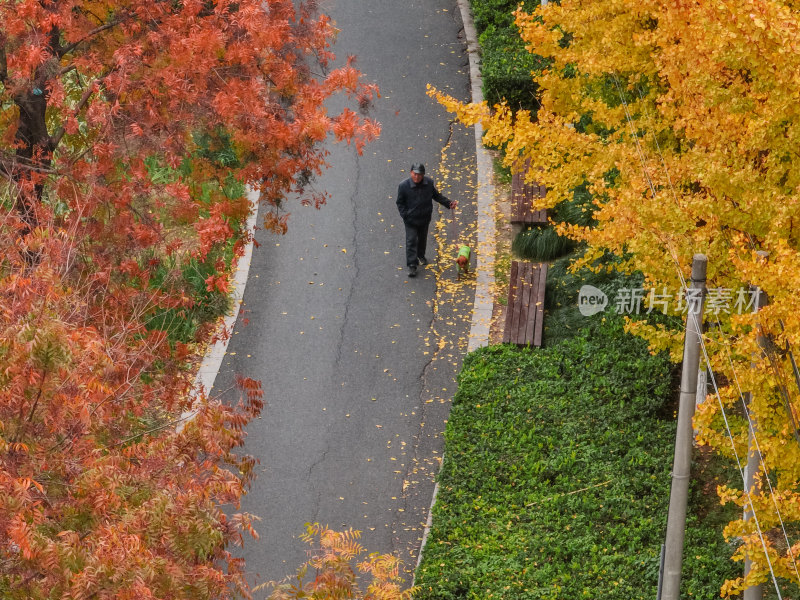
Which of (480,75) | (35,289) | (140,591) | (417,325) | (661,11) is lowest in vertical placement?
(140,591)

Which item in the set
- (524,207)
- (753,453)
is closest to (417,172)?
(524,207)

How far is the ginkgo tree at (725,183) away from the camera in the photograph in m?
6.44

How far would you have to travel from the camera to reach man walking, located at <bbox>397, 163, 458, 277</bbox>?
12922mm

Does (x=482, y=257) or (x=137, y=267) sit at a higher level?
(x=482, y=257)

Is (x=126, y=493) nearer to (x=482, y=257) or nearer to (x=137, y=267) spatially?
(x=137, y=267)

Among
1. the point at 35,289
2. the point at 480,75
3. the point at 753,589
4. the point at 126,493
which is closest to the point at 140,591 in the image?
the point at 126,493

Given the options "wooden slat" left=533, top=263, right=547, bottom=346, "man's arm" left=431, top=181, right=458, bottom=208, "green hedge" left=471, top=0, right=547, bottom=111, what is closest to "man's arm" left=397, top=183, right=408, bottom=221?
"man's arm" left=431, top=181, right=458, bottom=208

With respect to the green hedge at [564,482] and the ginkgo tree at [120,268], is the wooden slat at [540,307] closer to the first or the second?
the green hedge at [564,482]

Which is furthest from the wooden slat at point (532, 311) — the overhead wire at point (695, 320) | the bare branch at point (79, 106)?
the bare branch at point (79, 106)

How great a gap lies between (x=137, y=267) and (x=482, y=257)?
602cm

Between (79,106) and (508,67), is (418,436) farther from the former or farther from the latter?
(508,67)

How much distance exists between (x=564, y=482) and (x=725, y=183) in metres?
3.95

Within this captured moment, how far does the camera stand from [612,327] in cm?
1173

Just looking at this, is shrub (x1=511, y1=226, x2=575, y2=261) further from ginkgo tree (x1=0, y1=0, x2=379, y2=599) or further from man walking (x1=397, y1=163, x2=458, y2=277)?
ginkgo tree (x1=0, y1=0, x2=379, y2=599)
